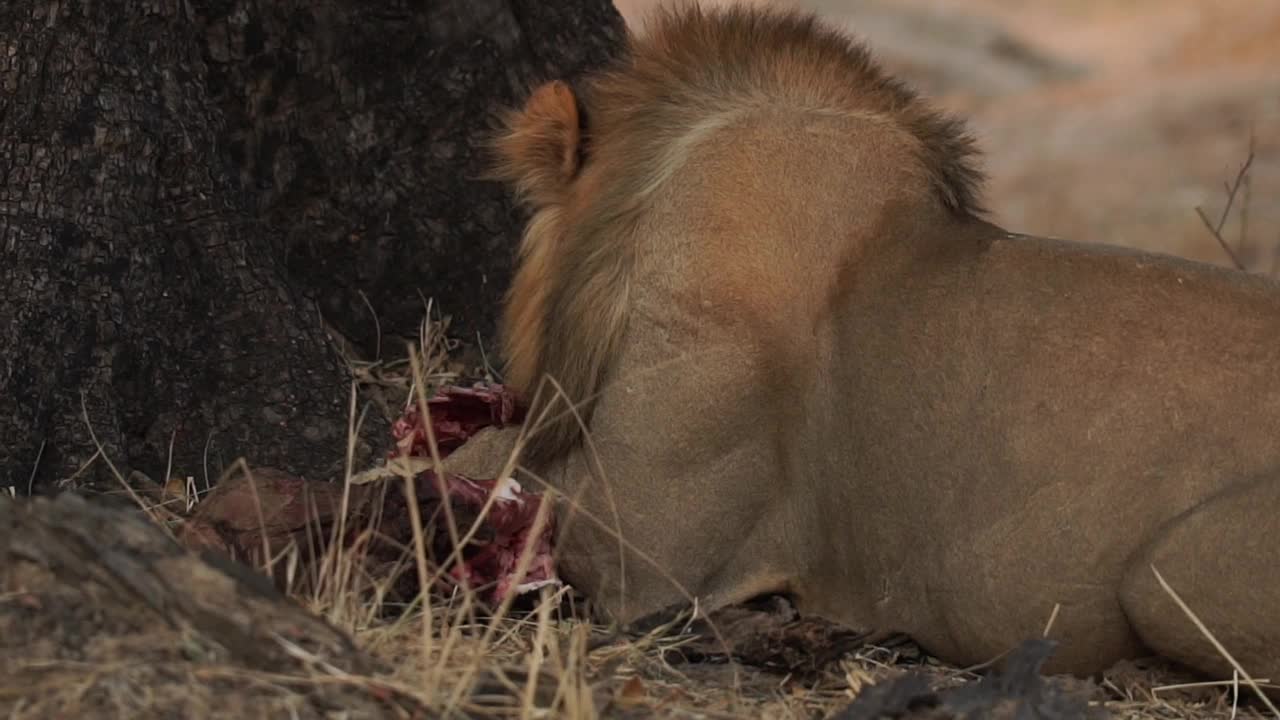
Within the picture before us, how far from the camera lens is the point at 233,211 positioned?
4.20 metres

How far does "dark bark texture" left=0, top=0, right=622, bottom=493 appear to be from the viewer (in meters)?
3.88

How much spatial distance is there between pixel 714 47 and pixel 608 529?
1.02 m

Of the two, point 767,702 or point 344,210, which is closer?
point 767,702

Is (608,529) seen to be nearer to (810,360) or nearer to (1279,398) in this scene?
(810,360)

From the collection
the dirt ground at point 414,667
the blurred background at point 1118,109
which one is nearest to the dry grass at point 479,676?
the dirt ground at point 414,667

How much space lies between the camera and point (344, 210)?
478cm

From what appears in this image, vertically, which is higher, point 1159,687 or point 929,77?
point 929,77

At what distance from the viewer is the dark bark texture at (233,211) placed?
3875 mm

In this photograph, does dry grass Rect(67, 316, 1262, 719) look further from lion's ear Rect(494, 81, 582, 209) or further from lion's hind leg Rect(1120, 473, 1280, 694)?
lion's ear Rect(494, 81, 582, 209)

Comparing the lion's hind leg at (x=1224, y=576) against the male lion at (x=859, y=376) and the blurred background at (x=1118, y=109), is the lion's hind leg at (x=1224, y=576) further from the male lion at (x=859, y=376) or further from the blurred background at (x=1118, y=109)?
the blurred background at (x=1118, y=109)

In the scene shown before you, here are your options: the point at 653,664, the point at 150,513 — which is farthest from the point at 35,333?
the point at 653,664

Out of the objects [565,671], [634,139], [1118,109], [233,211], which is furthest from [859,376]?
[1118,109]

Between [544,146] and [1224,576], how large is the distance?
1.58m

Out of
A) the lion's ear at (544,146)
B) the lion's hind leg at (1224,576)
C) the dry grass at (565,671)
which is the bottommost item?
the dry grass at (565,671)
